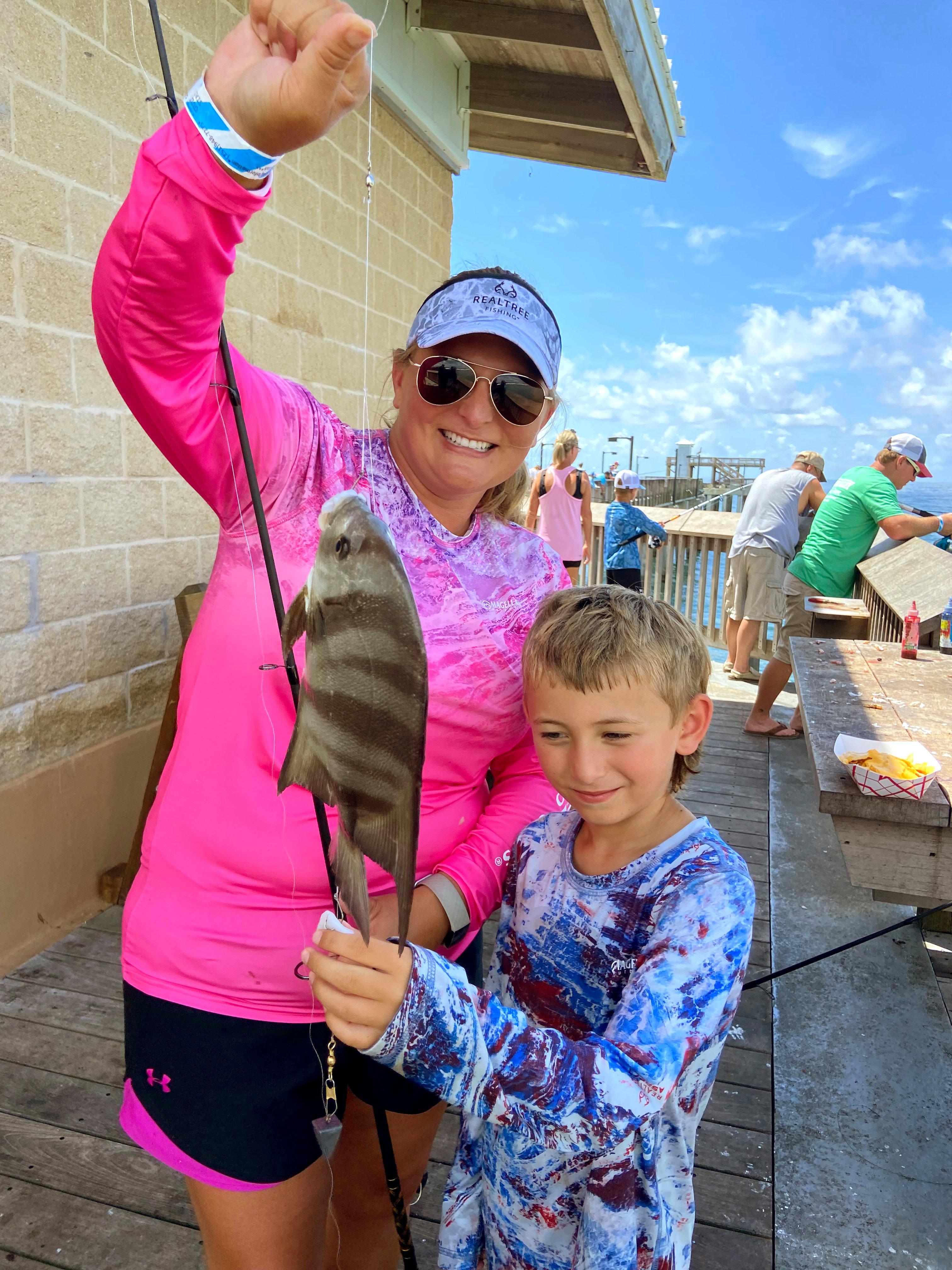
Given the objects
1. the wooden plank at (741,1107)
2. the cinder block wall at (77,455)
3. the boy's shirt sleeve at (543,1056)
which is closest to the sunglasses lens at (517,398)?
the boy's shirt sleeve at (543,1056)

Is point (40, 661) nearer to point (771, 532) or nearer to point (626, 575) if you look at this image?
point (771, 532)

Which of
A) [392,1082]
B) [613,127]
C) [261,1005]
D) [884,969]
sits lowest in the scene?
[884,969]

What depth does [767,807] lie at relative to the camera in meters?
5.23

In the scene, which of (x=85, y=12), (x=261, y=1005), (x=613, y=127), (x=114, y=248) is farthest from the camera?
(x=613, y=127)

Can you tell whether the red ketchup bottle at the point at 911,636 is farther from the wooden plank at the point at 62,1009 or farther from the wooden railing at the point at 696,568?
the wooden railing at the point at 696,568

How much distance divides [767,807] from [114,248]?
503cm

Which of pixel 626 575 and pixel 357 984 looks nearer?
pixel 357 984

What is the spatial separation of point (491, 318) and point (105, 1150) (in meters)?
2.51

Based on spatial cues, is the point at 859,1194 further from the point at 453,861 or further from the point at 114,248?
the point at 114,248

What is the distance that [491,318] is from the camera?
1344mm

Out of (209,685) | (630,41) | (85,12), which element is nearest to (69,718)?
(209,685)

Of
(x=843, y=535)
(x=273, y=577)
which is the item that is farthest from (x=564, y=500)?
(x=273, y=577)

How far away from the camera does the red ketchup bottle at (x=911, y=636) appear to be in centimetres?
403

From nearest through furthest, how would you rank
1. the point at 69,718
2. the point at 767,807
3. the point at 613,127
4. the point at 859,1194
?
the point at 859,1194 → the point at 69,718 → the point at 767,807 → the point at 613,127
